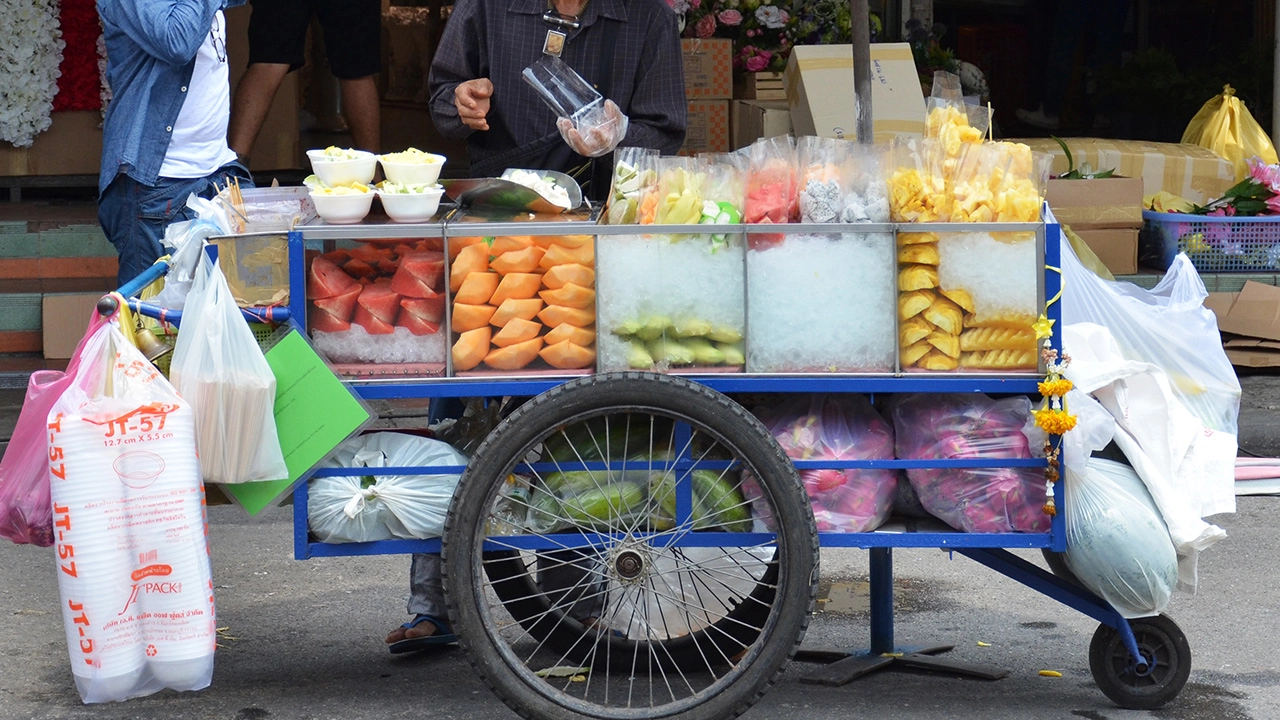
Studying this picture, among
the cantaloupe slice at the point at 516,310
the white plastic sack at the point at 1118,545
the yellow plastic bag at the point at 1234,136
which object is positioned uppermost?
the yellow plastic bag at the point at 1234,136

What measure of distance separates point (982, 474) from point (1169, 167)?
4.15m

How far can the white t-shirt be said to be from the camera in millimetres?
4117

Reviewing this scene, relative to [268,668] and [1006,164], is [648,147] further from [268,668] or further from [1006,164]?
[268,668]

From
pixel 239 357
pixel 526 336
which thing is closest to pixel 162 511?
pixel 239 357

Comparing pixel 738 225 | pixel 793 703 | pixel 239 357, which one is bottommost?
pixel 793 703

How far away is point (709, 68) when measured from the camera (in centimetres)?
718

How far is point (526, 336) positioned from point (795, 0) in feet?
16.5

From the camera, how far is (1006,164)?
10.0 ft

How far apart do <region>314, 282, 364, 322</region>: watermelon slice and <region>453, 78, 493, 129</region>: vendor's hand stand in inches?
28.6

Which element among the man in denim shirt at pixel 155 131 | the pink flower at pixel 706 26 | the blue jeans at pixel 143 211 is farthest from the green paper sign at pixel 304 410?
the pink flower at pixel 706 26

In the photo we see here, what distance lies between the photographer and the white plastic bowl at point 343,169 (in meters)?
3.15

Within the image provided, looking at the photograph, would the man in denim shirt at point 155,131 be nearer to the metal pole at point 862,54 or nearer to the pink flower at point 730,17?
the metal pole at point 862,54

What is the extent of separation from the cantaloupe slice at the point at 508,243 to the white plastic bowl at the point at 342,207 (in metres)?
0.31

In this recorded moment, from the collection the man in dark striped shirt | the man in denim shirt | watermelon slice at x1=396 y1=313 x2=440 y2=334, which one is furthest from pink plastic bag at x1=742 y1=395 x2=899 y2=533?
the man in denim shirt
